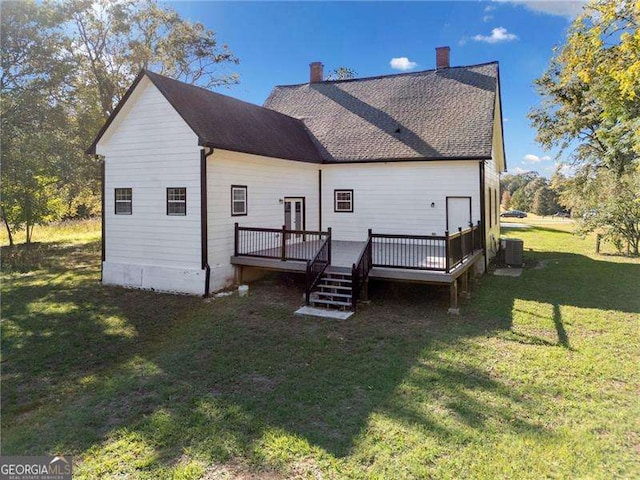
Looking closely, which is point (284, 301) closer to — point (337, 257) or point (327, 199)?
point (337, 257)

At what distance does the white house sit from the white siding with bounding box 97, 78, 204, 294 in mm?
38

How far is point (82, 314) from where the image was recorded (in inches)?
351

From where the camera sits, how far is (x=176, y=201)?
10.6m

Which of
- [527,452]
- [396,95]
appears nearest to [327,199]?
[396,95]

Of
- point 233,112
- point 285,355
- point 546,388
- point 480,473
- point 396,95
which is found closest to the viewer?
point 480,473

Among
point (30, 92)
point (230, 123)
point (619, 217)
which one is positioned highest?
point (30, 92)

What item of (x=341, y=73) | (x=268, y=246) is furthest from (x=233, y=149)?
(x=341, y=73)

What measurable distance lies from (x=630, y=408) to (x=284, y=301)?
6794 mm

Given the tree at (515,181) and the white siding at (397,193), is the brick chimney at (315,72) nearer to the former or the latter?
the white siding at (397,193)

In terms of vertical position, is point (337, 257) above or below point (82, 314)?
above

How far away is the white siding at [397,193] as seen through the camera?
1303 centimetres

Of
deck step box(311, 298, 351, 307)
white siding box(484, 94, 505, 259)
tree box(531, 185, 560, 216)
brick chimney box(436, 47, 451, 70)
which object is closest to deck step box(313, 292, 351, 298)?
deck step box(311, 298, 351, 307)

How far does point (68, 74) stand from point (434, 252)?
55.1ft

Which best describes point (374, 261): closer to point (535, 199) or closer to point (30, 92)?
point (30, 92)
